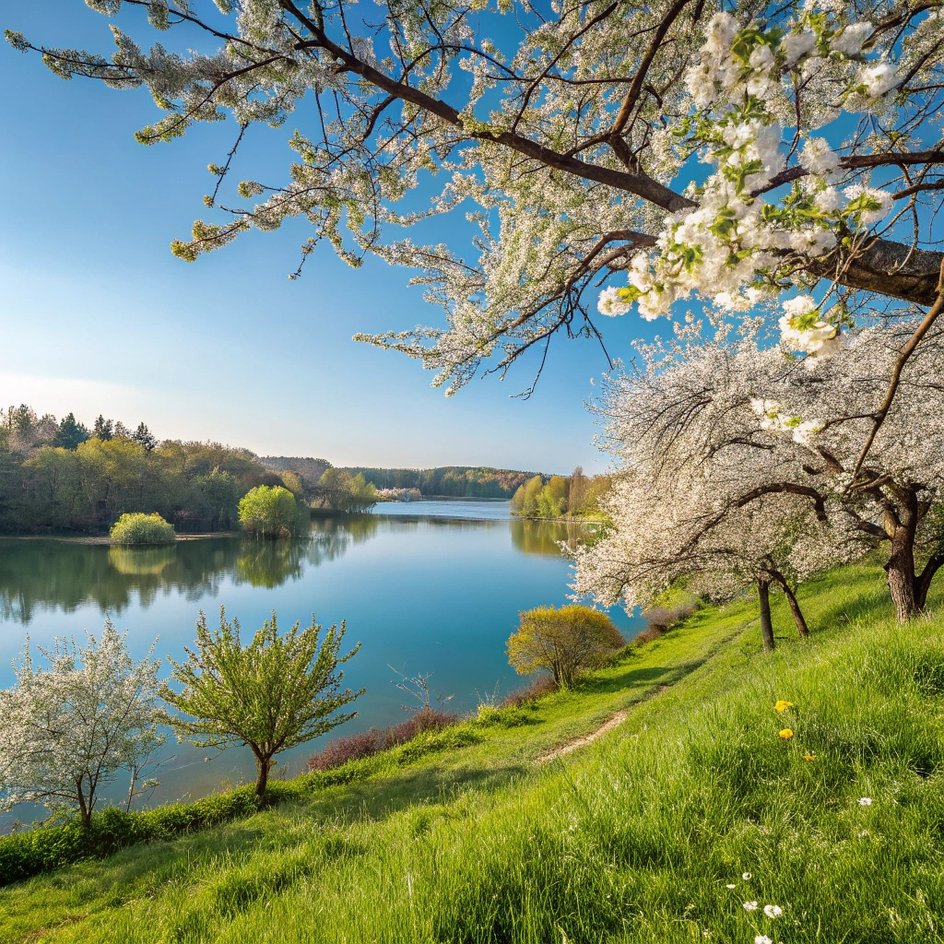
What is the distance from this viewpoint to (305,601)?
3066 centimetres

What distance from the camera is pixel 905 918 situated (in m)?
1.29

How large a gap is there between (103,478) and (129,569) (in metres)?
28.8

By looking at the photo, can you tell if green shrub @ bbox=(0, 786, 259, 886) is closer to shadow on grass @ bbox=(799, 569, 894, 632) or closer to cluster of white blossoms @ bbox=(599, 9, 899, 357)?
cluster of white blossoms @ bbox=(599, 9, 899, 357)

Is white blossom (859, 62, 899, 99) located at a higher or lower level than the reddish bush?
higher

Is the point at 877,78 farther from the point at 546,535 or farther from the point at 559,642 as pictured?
the point at 546,535

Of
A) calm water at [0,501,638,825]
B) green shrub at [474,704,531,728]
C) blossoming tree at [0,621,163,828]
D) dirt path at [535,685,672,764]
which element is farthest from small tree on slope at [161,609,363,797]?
green shrub at [474,704,531,728]

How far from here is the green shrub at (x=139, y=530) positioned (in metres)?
49.0

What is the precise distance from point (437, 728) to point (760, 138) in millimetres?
15665

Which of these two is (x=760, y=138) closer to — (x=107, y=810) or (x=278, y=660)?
(x=278, y=660)

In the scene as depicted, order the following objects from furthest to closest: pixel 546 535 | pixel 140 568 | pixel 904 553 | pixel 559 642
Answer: pixel 546 535 < pixel 140 568 < pixel 559 642 < pixel 904 553

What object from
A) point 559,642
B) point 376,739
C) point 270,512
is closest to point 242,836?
point 376,739

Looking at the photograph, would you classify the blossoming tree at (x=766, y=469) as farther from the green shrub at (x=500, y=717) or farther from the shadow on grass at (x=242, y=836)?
the green shrub at (x=500, y=717)

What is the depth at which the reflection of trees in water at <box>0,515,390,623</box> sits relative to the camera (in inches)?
1118

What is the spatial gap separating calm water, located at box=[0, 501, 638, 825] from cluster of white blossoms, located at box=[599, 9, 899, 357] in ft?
50.0
